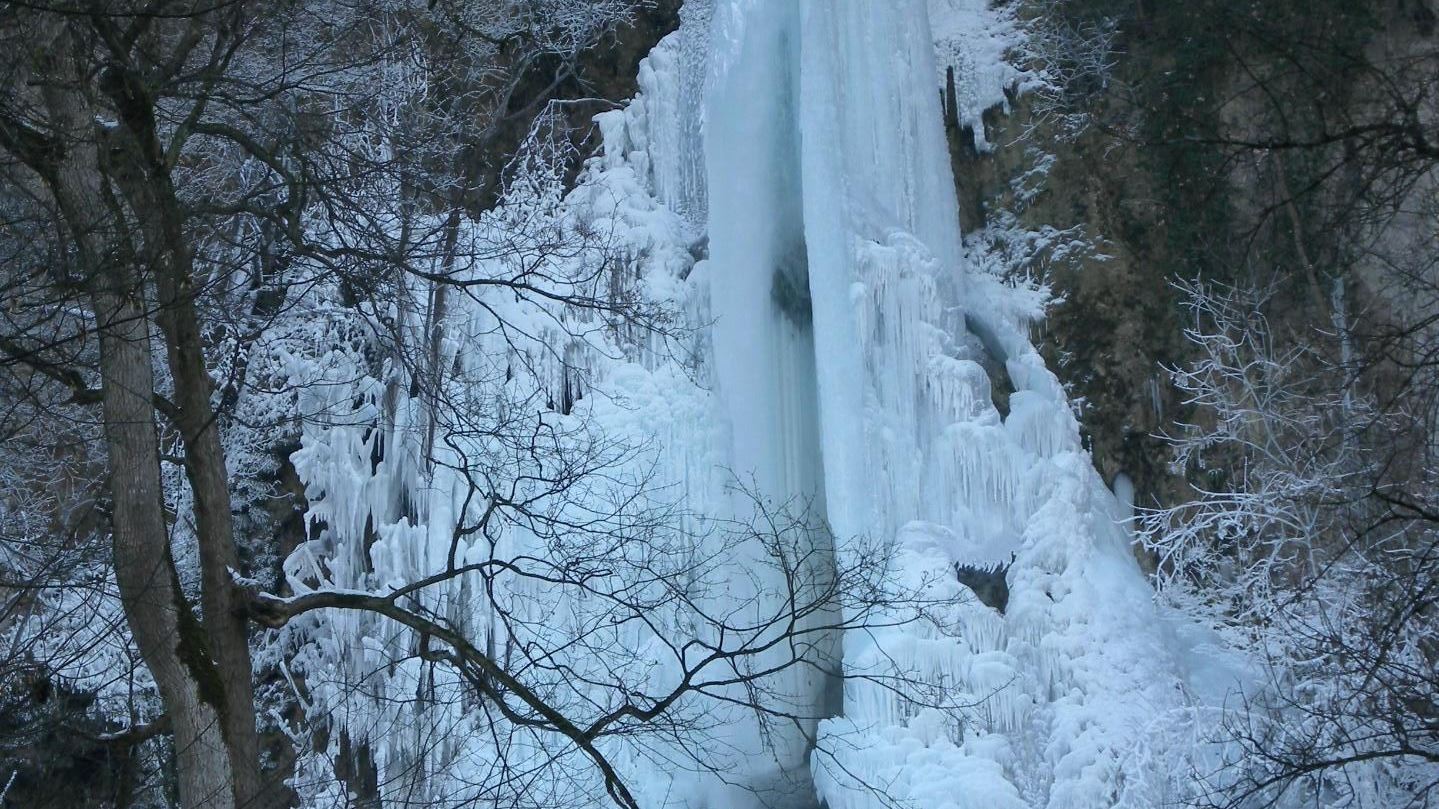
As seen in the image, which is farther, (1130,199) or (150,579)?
(1130,199)

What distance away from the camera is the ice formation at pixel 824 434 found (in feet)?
33.7

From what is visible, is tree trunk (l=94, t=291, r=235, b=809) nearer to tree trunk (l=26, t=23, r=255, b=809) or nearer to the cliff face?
tree trunk (l=26, t=23, r=255, b=809)

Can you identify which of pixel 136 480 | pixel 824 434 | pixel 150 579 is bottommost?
pixel 150 579

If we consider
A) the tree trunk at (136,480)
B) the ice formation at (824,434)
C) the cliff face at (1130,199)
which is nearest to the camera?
the tree trunk at (136,480)

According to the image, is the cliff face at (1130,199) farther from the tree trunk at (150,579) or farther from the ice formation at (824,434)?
the tree trunk at (150,579)

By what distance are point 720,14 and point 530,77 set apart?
9.67 feet

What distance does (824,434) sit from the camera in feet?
36.2

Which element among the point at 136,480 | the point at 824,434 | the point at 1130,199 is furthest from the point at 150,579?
the point at 1130,199

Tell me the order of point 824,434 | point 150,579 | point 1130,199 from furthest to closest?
point 1130,199
point 824,434
point 150,579

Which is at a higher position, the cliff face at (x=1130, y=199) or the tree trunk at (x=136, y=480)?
the cliff face at (x=1130, y=199)

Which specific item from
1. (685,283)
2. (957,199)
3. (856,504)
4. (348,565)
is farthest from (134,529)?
(957,199)

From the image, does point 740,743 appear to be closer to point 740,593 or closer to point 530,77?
point 740,593

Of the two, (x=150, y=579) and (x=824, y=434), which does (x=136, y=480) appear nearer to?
(x=150, y=579)

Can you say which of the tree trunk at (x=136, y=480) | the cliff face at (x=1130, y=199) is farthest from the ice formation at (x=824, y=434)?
the tree trunk at (x=136, y=480)
